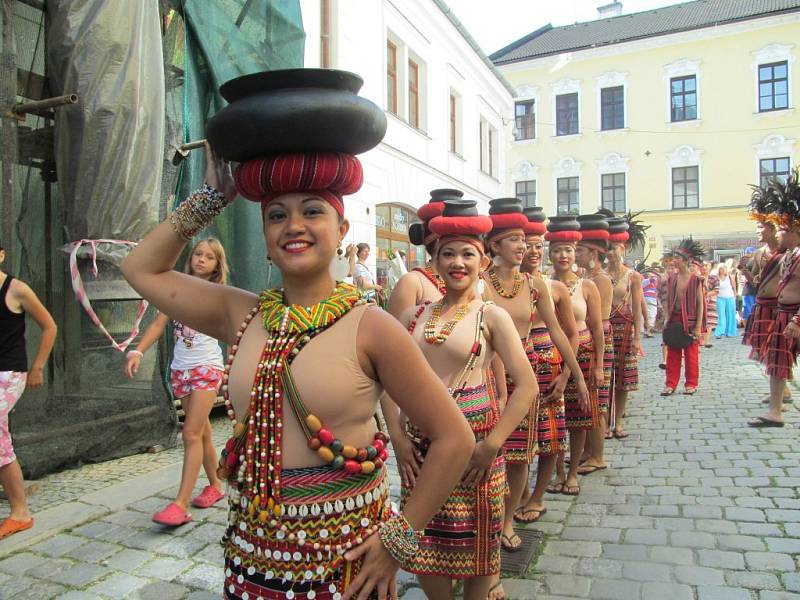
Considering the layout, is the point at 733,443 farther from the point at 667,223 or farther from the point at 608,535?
the point at 667,223

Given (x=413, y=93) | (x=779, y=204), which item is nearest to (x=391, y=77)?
(x=413, y=93)

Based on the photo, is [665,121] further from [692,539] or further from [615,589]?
[615,589]

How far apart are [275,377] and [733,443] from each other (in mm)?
6063

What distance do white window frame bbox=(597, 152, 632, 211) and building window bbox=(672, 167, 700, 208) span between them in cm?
214

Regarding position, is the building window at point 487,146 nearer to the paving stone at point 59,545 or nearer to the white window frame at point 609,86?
the white window frame at point 609,86

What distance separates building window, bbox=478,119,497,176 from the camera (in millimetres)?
20922

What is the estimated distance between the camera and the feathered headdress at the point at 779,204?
23.1ft

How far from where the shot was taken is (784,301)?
7008 mm

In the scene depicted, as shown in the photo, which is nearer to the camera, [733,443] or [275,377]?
[275,377]

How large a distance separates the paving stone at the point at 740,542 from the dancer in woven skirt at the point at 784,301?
11.2 feet

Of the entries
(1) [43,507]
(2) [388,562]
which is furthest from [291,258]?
(1) [43,507]

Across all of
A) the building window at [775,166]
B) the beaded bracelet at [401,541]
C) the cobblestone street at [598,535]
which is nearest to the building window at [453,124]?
the cobblestone street at [598,535]

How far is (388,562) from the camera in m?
1.69

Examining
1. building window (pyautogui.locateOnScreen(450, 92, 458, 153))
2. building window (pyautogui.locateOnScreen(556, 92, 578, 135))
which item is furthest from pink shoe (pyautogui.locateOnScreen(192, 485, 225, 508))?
building window (pyautogui.locateOnScreen(556, 92, 578, 135))
